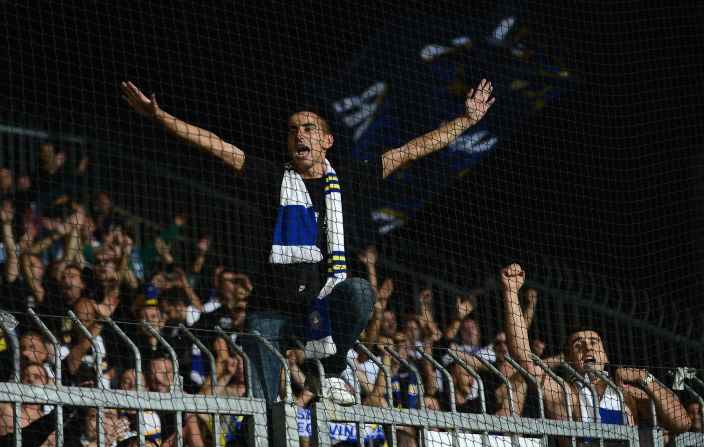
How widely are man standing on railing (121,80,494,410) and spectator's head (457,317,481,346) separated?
157cm

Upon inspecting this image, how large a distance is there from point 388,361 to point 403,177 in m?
2.63

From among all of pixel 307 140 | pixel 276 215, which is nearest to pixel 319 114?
pixel 307 140

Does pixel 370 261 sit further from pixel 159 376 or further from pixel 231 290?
pixel 159 376

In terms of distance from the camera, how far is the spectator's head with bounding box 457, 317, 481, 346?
22.6 feet

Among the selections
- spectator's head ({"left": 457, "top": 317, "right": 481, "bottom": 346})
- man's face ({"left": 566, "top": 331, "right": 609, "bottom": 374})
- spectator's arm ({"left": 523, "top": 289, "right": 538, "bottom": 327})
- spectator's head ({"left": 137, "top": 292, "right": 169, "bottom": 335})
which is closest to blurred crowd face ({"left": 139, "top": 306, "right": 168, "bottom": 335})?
spectator's head ({"left": 137, "top": 292, "right": 169, "bottom": 335})

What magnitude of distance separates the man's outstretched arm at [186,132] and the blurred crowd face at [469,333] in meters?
2.10

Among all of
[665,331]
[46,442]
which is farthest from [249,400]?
[665,331]

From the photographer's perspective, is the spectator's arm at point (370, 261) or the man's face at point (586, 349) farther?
the spectator's arm at point (370, 261)

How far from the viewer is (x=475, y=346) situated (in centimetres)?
685

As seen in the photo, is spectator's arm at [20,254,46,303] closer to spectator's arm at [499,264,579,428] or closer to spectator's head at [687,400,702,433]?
spectator's arm at [499,264,579,428]

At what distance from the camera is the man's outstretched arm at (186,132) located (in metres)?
5.27

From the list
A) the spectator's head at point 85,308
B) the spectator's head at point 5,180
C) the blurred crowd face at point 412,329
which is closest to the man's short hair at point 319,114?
the spectator's head at point 85,308

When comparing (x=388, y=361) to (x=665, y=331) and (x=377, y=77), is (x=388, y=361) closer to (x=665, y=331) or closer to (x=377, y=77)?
(x=665, y=331)

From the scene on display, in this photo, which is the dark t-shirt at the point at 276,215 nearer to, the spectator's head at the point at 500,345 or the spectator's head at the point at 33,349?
the spectator's head at the point at 33,349
